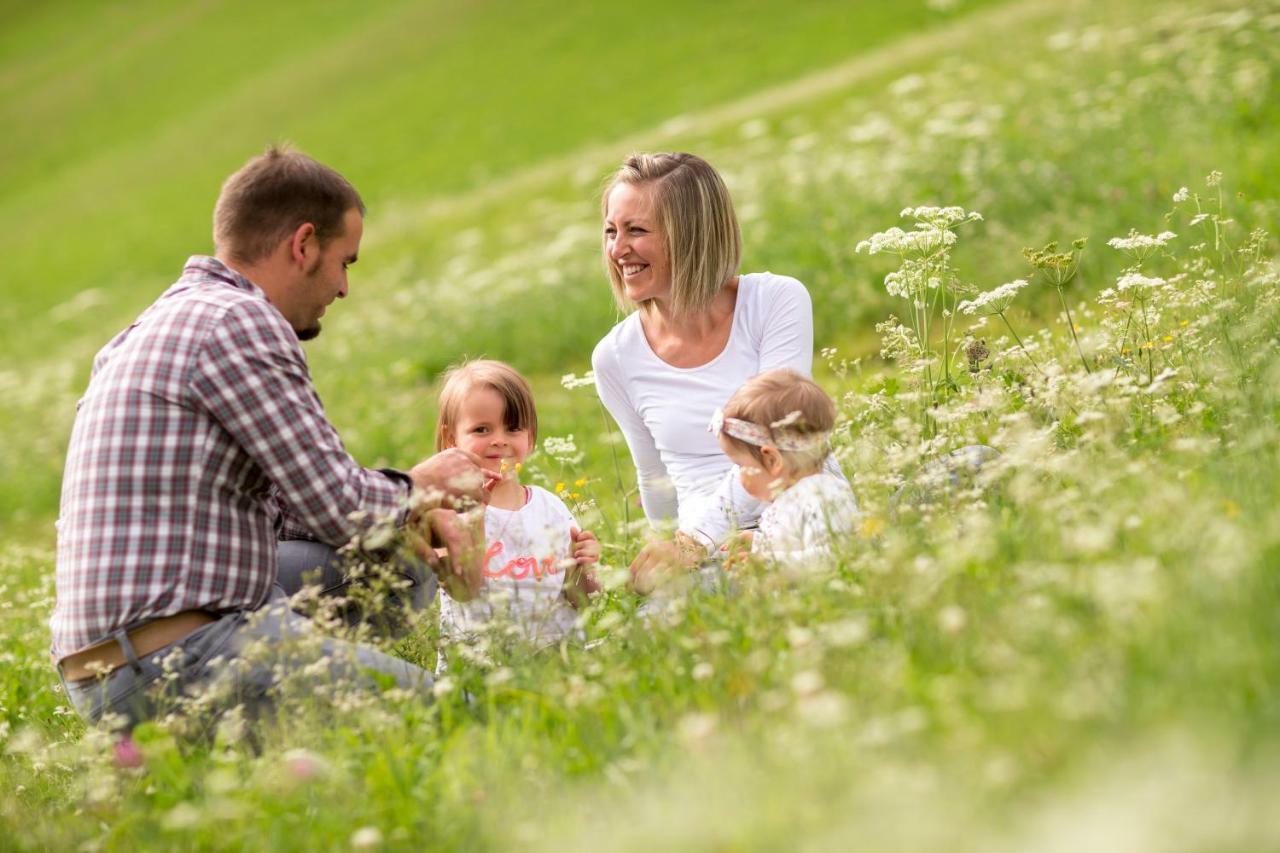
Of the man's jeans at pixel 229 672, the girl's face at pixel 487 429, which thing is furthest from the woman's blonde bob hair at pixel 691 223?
the man's jeans at pixel 229 672

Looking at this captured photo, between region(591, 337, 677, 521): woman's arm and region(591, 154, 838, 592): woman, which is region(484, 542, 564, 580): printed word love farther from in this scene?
region(591, 337, 677, 521): woman's arm

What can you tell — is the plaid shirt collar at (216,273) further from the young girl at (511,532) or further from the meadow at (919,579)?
Result: the meadow at (919,579)

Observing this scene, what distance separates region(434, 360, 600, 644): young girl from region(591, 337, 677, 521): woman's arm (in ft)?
1.59

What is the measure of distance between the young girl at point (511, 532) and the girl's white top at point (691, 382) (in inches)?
18.7

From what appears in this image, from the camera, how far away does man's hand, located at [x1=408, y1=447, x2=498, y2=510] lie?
4.28 metres

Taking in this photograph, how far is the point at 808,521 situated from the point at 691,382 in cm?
125

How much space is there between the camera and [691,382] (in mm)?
5348

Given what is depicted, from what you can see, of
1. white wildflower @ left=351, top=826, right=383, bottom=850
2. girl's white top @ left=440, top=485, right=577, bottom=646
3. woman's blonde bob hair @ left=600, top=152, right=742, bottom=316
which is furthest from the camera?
woman's blonde bob hair @ left=600, top=152, right=742, bottom=316

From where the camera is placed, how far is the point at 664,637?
3.86m

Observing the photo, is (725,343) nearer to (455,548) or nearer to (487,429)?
(487,429)

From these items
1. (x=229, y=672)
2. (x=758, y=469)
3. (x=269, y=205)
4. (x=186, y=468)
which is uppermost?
(x=269, y=205)

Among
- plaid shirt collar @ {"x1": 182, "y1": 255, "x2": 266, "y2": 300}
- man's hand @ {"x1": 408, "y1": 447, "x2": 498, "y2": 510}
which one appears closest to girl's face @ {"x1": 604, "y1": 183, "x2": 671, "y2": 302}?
man's hand @ {"x1": 408, "y1": 447, "x2": 498, "y2": 510}

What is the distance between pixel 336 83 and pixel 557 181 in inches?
775

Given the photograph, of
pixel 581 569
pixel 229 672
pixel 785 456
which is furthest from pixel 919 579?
pixel 229 672
